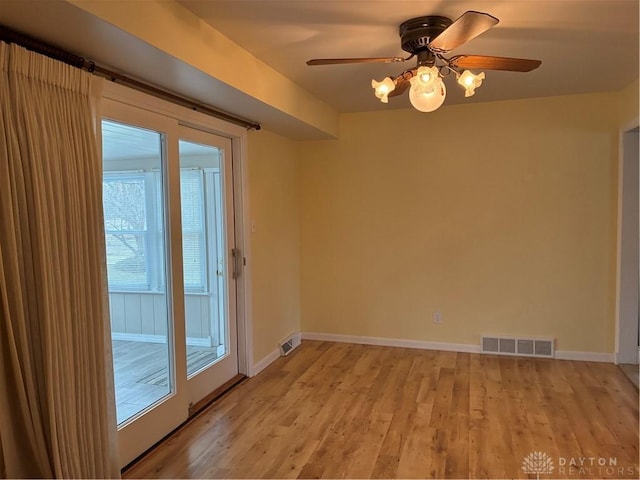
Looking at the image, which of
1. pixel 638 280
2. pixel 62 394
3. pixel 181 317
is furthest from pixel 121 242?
pixel 638 280

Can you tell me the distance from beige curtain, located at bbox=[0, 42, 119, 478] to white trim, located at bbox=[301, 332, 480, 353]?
9.91ft

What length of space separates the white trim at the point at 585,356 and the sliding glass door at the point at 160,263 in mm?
3110

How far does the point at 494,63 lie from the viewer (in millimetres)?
2271

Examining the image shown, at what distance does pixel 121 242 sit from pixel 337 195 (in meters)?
2.65

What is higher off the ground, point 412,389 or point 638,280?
point 638,280

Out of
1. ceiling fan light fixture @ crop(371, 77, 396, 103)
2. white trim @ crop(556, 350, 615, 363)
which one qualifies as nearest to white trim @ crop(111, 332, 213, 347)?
ceiling fan light fixture @ crop(371, 77, 396, 103)

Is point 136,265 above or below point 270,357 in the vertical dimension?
above

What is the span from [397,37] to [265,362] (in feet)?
9.62

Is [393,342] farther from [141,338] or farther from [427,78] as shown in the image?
[427,78]

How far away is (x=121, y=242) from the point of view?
2.64m

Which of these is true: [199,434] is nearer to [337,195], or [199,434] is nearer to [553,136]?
[337,195]

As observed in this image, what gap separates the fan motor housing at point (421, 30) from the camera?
2.36 m

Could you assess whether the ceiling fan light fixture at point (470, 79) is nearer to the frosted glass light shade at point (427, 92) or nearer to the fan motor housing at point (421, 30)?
the frosted glass light shade at point (427, 92)

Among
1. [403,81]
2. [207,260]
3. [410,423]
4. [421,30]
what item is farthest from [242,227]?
[421,30]
